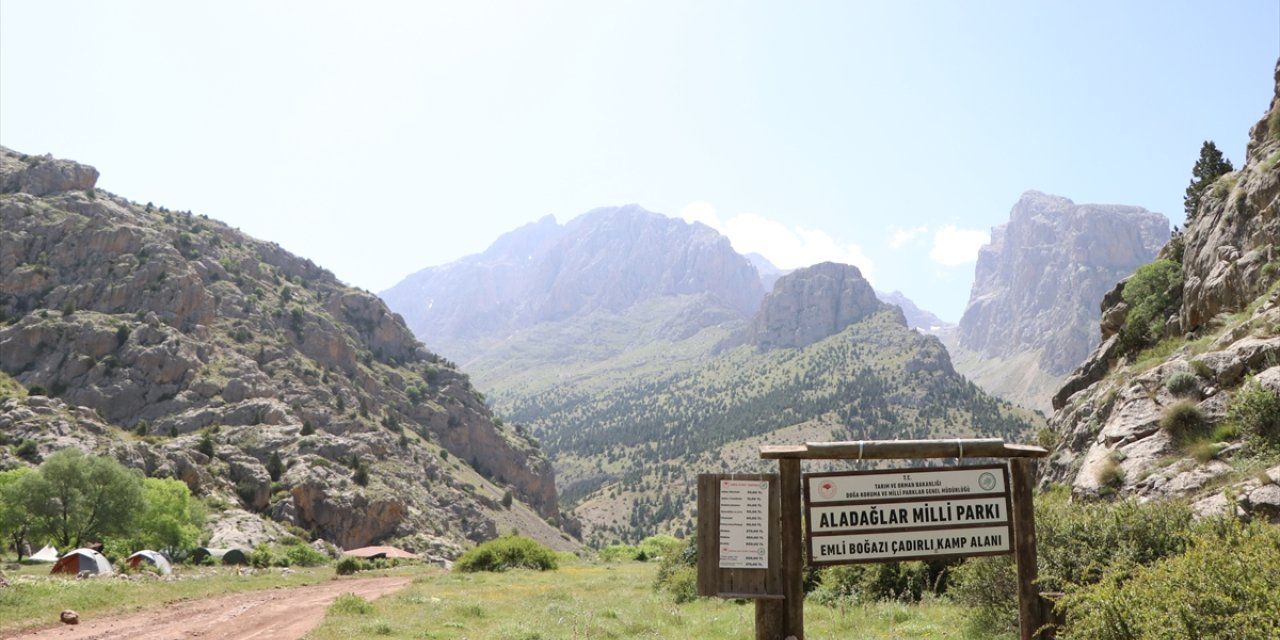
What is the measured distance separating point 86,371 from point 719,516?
115586mm

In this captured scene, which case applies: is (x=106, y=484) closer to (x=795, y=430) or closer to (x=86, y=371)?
(x=86, y=371)

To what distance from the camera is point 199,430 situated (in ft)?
301

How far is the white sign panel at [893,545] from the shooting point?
8250mm

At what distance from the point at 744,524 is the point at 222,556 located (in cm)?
6773

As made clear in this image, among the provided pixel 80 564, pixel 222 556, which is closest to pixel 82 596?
pixel 80 564

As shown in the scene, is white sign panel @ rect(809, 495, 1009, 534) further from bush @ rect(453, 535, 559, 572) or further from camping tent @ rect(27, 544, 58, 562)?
camping tent @ rect(27, 544, 58, 562)

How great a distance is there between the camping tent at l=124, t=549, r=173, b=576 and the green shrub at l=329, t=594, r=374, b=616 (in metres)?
26.8

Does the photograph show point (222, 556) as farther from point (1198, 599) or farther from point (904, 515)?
point (1198, 599)

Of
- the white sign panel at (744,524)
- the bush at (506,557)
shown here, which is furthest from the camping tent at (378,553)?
the white sign panel at (744,524)

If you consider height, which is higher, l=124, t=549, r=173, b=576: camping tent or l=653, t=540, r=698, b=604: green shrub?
l=653, t=540, r=698, b=604: green shrub

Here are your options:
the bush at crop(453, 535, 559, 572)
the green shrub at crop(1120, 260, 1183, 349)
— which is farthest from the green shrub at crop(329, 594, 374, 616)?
the green shrub at crop(1120, 260, 1183, 349)

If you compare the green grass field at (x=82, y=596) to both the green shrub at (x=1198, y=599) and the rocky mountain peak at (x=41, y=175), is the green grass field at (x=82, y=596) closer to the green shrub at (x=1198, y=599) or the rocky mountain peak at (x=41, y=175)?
the green shrub at (x=1198, y=599)

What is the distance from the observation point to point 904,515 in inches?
331

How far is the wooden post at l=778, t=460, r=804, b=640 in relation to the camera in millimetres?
8367
